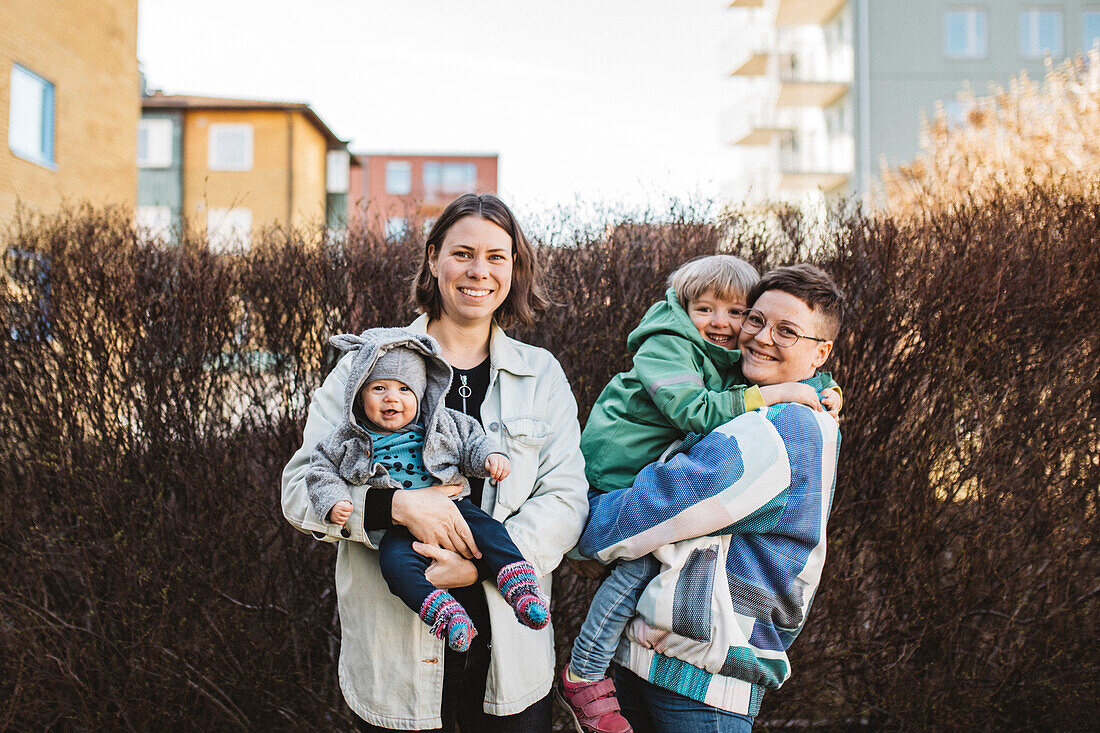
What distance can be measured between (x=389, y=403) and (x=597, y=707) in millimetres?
983

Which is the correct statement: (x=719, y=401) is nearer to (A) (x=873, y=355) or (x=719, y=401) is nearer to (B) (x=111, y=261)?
(A) (x=873, y=355)

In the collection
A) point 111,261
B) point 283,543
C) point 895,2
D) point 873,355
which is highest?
point 895,2

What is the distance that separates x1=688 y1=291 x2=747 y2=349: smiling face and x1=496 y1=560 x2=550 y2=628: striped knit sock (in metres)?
0.90

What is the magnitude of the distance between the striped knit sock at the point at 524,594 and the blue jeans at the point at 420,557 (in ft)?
0.09

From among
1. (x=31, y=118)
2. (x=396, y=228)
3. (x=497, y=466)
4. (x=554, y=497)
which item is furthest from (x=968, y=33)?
(x=497, y=466)

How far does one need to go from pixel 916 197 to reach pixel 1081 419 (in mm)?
1436

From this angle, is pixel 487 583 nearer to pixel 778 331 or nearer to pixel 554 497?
pixel 554 497

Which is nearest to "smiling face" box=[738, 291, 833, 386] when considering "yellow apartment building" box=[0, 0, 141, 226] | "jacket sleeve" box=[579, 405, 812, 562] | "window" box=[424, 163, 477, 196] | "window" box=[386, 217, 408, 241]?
"jacket sleeve" box=[579, 405, 812, 562]

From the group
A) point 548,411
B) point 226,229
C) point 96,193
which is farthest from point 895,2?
point 548,411

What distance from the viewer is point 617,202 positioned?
4.54 m

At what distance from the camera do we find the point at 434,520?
2.09m

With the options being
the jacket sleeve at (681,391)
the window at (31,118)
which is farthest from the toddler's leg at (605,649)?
the window at (31,118)

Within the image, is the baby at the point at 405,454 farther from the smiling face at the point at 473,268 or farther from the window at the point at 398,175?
the window at the point at 398,175

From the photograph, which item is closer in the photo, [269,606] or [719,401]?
[719,401]
